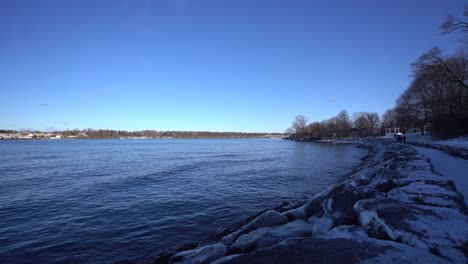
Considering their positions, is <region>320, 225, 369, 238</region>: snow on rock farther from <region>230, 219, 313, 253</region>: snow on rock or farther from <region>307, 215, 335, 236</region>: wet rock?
<region>230, 219, 313, 253</region>: snow on rock

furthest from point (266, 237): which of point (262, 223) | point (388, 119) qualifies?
point (388, 119)

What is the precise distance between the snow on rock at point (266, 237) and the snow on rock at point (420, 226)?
134cm

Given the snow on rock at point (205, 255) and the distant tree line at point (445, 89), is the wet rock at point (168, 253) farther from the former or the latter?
the distant tree line at point (445, 89)

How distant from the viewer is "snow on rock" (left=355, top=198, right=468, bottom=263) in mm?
3443

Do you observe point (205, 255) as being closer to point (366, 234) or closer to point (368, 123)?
point (366, 234)

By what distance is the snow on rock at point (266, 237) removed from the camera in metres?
4.84

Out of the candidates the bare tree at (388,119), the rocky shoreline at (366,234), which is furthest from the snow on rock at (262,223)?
the bare tree at (388,119)

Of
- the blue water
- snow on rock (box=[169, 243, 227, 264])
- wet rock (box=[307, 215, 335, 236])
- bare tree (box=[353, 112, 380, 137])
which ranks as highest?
bare tree (box=[353, 112, 380, 137])

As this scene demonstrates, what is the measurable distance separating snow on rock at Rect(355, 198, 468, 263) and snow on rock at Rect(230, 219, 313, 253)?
1.34 meters

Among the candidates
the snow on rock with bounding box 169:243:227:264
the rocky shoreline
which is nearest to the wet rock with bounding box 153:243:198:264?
the rocky shoreline

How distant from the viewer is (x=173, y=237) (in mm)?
Result: 7609

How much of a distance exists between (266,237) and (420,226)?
2637 millimetres

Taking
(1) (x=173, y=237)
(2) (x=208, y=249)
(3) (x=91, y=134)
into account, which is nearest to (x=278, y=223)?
(2) (x=208, y=249)

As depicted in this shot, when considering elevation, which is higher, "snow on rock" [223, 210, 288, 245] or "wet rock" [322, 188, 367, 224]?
"wet rock" [322, 188, 367, 224]
